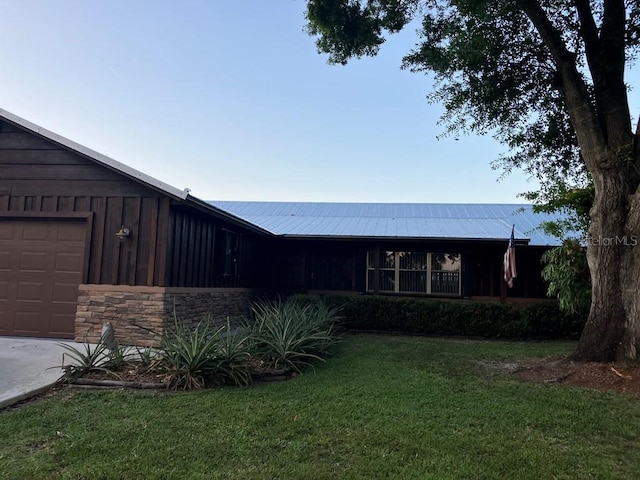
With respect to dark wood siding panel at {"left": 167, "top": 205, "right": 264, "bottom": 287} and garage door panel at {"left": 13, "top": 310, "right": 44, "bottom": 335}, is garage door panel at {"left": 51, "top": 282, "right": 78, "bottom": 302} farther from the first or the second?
dark wood siding panel at {"left": 167, "top": 205, "right": 264, "bottom": 287}

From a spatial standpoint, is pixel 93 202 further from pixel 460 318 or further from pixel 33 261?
pixel 460 318

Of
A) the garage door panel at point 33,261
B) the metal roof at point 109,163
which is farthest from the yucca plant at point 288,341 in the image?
the garage door panel at point 33,261

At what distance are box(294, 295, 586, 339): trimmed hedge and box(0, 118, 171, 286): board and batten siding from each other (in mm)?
5410

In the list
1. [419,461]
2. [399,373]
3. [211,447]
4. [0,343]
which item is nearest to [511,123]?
[399,373]

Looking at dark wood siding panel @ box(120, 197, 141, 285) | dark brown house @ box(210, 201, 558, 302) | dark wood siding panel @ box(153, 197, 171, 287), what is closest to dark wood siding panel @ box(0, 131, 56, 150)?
dark wood siding panel @ box(120, 197, 141, 285)

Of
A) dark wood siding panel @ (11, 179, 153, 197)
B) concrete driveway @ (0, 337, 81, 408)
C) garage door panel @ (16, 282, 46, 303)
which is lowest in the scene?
concrete driveway @ (0, 337, 81, 408)

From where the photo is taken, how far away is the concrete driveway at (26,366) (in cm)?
504

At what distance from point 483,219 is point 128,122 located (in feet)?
39.2

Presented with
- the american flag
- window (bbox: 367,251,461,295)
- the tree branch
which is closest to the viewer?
the tree branch

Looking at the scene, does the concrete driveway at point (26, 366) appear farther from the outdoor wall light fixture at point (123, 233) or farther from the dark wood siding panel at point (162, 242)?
the outdoor wall light fixture at point (123, 233)

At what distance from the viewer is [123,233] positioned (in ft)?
26.6

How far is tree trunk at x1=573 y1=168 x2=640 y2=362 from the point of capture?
6398 mm

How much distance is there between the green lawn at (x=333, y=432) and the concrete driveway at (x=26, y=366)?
14.1 inches

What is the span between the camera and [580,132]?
7.09 meters
